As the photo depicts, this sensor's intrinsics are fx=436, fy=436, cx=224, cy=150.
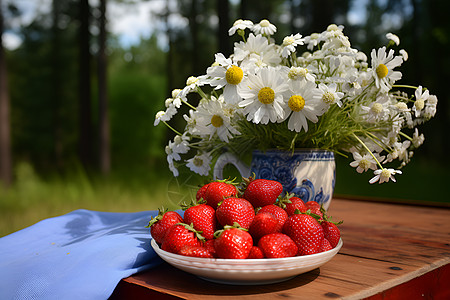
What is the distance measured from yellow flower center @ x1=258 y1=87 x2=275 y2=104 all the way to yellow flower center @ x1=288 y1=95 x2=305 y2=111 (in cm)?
4

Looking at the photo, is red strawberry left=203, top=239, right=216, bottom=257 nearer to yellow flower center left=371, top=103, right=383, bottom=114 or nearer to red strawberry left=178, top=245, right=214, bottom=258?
red strawberry left=178, top=245, right=214, bottom=258

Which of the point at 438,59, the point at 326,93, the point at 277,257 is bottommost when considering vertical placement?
the point at 277,257

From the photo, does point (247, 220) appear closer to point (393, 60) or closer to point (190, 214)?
point (190, 214)

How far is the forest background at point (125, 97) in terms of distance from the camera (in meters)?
4.36

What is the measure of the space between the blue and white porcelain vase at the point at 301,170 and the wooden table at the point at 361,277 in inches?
5.8

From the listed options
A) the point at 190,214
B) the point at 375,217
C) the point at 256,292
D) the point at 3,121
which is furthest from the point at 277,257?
the point at 3,121

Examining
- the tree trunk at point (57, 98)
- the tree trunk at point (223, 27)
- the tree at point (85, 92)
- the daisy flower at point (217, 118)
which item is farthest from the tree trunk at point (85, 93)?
the daisy flower at point (217, 118)

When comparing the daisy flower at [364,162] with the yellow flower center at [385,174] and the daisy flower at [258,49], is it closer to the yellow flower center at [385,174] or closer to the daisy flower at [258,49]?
the yellow flower center at [385,174]

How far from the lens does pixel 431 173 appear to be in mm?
5082

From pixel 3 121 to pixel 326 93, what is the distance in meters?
4.37

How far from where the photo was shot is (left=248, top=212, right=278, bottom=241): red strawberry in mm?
731

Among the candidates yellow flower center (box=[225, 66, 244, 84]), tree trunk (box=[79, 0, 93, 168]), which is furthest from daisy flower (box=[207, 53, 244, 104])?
tree trunk (box=[79, 0, 93, 168])

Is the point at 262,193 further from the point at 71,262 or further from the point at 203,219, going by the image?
the point at 71,262

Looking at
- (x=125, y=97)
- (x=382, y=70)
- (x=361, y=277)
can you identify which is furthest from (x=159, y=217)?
(x=125, y=97)
